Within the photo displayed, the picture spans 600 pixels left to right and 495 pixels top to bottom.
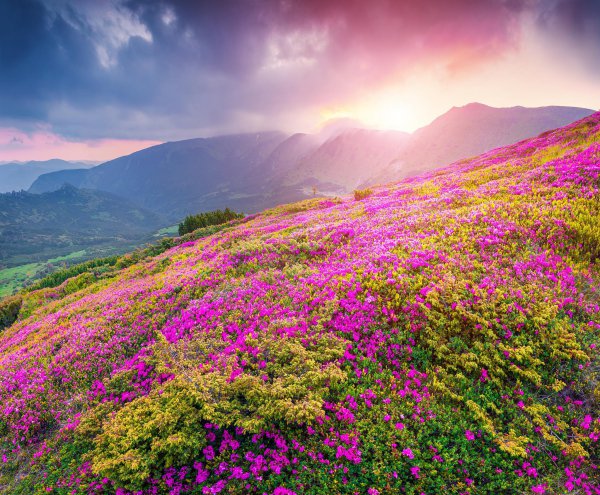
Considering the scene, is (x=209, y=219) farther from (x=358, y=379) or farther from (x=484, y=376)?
(x=484, y=376)

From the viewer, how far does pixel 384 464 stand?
21.3 feet

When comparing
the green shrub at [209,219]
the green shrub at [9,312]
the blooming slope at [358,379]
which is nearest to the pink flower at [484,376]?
the blooming slope at [358,379]

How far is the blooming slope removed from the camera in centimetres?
655

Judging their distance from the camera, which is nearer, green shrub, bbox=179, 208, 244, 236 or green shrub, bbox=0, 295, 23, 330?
green shrub, bbox=0, 295, 23, 330

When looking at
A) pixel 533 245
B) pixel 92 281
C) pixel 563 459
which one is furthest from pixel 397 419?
pixel 92 281

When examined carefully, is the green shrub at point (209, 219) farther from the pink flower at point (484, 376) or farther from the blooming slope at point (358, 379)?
the pink flower at point (484, 376)

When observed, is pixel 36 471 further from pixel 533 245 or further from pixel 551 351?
pixel 533 245

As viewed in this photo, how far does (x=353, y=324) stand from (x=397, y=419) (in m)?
3.21

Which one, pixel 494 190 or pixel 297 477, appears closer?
pixel 297 477

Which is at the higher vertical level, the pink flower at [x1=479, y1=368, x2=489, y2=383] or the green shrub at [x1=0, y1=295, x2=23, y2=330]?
the pink flower at [x1=479, y1=368, x2=489, y2=383]

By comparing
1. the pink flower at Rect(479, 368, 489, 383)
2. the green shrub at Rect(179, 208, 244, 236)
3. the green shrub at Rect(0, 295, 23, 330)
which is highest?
the green shrub at Rect(179, 208, 244, 236)

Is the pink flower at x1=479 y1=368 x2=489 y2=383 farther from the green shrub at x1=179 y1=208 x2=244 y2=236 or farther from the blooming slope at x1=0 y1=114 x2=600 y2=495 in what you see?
the green shrub at x1=179 y1=208 x2=244 y2=236

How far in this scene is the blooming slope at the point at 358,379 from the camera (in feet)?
21.5

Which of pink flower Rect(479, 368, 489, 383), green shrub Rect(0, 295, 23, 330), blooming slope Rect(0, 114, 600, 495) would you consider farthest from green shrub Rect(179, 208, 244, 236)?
pink flower Rect(479, 368, 489, 383)
